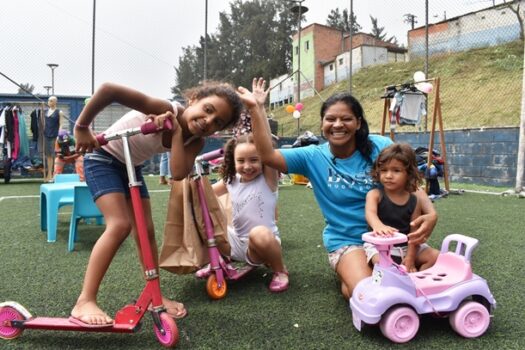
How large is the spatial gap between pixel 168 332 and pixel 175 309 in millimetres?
386

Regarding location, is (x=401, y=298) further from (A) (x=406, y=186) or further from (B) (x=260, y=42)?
(B) (x=260, y=42)

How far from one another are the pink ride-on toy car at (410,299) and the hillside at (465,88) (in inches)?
419

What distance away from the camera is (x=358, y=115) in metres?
2.22

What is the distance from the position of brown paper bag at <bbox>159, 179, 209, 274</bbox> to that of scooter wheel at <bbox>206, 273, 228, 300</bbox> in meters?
0.10

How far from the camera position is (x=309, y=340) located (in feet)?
5.57

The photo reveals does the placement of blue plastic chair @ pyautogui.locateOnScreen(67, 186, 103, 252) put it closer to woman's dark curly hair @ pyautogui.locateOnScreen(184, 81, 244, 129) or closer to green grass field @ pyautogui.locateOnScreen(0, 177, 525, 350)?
green grass field @ pyautogui.locateOnScreen(0, 177, 525, 350)

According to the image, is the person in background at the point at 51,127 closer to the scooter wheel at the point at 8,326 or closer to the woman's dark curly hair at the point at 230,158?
the woman's dark curly hair at the point at 230,158

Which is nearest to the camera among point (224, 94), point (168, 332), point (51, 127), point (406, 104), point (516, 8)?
point (168, 332)

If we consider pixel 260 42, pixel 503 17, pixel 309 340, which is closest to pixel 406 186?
pixel 309 340

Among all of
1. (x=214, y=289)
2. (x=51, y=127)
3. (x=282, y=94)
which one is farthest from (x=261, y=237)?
(x=282, y=94)

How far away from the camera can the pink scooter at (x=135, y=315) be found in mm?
1661

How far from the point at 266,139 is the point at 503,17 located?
18.1 metres

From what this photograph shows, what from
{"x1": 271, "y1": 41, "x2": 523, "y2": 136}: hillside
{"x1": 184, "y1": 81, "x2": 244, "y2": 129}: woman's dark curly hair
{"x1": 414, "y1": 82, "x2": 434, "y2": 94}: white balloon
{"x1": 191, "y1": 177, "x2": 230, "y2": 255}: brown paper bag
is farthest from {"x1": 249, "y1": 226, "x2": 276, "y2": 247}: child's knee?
{"x1": 271, "y1": 41, "x2": 523, "y2": 136}: hillside

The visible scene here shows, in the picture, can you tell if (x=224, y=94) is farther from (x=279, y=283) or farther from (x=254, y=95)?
(x=279, y=283)
